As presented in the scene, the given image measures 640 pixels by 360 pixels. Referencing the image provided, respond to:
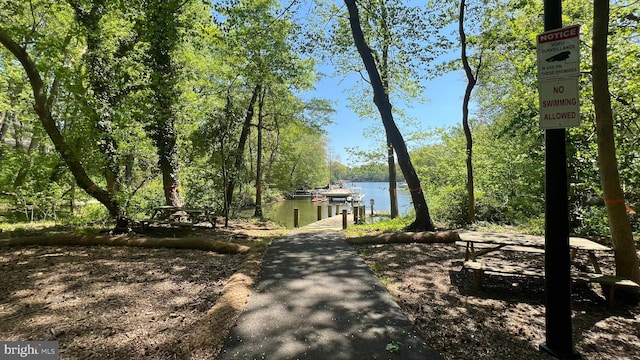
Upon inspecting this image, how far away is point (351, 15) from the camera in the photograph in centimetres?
793

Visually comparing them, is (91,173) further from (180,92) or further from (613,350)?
(613,350)

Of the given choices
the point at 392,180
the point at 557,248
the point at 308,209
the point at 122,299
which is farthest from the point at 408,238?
the point at 308,209

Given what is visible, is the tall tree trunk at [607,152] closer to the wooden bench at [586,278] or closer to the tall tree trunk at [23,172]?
the wooden bench at [586,278]

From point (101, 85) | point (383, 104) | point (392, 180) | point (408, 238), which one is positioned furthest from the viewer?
point (392, 180)

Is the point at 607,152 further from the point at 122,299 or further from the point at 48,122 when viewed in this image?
the point at 48,122

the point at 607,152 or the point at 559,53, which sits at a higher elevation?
the point at 559,53

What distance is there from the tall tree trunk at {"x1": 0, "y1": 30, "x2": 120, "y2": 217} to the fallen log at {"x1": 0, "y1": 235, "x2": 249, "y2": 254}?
102cm

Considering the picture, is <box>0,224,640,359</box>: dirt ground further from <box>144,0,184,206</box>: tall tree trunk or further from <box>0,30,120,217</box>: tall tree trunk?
<box>144,0,184,206</box>: tall tree trunk

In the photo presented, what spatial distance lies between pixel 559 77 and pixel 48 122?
8.31 metres

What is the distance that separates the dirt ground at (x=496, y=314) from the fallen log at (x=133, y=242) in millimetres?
2943

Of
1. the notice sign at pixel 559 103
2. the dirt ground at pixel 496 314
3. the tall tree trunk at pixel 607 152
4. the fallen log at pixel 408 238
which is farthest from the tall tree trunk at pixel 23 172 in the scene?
the tall tree trunk at pixel 607 152

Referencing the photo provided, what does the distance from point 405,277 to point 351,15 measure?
6.60 m

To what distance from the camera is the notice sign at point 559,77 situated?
2418 mm

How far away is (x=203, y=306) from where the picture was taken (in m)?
3.54
